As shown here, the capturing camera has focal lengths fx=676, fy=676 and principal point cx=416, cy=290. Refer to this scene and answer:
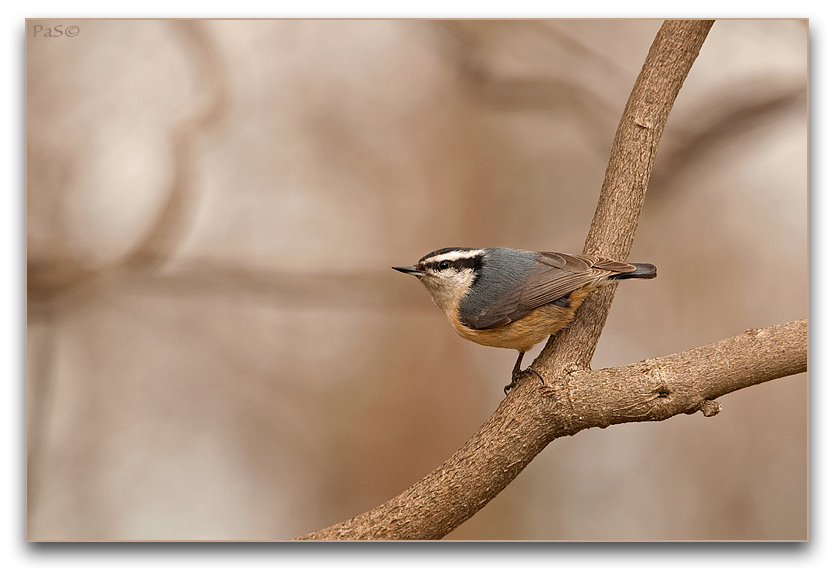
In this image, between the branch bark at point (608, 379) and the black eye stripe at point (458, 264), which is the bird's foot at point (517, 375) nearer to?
the branch bark at point (608, 379)

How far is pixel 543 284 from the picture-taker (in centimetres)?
198

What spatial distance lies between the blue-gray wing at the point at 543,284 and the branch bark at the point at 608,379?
137mm

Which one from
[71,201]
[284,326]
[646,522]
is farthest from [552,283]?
[71,201]

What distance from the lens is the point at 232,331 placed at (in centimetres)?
244

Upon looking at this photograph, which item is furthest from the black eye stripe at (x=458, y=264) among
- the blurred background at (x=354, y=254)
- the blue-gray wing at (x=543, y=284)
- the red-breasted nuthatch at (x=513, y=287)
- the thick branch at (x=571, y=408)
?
the thick branch at (x=571, y=408)

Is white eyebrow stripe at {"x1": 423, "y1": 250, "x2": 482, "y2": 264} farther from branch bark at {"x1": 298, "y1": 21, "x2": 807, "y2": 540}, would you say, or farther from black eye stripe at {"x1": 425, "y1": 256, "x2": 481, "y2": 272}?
branch bark at {"x1": 298, "y1": 21, "x2": 807, "y2": 540}

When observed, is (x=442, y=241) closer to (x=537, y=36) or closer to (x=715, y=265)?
(x=537, y=36)

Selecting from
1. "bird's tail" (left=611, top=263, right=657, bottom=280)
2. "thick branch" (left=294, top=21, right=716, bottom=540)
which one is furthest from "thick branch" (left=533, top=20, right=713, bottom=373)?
"bird's tail" (left=611, top=263, right=657, bottom=280)

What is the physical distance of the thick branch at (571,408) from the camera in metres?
1.78

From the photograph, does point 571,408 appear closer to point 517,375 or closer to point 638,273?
point 517,375

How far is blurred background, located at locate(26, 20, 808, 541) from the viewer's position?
218 centimetres

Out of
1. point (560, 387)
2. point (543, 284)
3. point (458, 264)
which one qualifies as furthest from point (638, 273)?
point (458, 264)

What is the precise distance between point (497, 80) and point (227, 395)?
4.83ft

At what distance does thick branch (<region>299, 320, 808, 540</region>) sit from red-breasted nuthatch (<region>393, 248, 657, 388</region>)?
0.18 m
